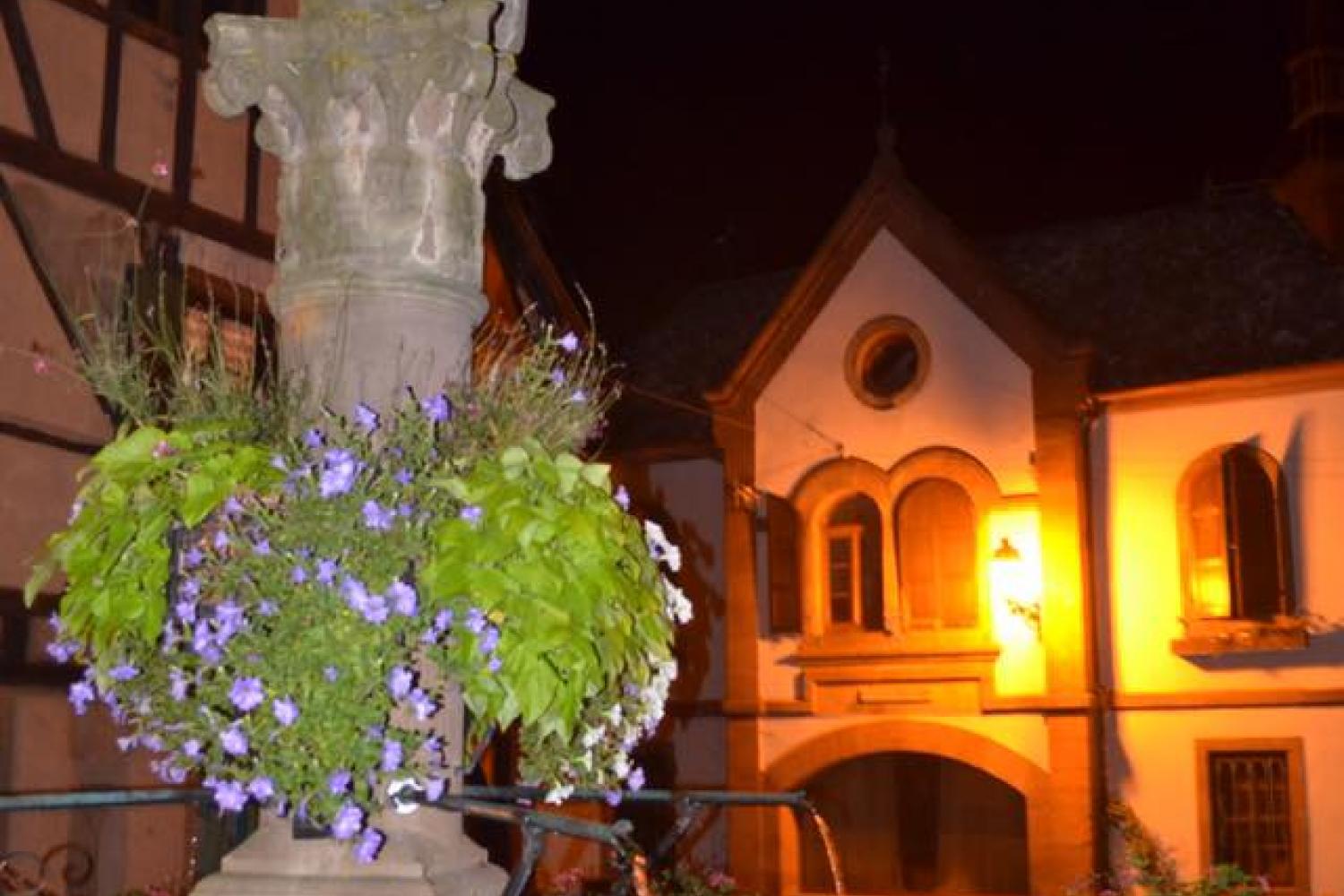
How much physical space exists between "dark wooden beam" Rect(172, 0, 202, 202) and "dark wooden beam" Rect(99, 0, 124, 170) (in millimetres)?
549

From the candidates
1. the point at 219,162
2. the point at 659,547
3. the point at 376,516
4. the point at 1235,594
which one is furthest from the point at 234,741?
the point at 1235,594

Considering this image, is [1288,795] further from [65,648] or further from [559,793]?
[65,648]

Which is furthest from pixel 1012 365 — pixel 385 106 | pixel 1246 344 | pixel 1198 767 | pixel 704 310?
pixel 385 106

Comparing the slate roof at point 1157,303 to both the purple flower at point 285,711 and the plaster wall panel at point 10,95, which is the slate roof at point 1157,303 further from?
the purple flower at point 285,711

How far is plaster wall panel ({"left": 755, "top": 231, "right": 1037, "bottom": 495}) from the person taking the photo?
19.5 metres

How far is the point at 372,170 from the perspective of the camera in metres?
4.49

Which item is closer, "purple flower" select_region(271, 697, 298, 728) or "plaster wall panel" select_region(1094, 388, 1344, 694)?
"purple flower" select_region(271, 697, 298, 728)

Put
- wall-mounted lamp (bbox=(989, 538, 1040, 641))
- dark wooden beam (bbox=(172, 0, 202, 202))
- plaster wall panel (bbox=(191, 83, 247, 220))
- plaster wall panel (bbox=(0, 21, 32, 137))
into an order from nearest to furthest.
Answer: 1. plaster wall panel (bbox=(0, 21, 32, 137))
2. dark wooden beam (bbox=(172, 0, 202, 202))
3. plaster wall panel (bbox=(191, 83, 247, 220))
4. wall-mounted lamp (bbox=(989, 538, 1040, 641))

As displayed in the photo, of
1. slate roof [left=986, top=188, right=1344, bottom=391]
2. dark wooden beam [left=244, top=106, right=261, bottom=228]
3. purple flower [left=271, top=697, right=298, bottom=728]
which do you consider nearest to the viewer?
purple flower [left=271, top=697, right=298, bottom=728]

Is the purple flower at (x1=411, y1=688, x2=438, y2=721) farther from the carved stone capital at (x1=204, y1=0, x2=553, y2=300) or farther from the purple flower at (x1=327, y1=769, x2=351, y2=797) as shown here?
the carved stone capital at (x1=204, y1=0, x2=553, y2=300)

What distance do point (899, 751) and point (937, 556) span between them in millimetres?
2507

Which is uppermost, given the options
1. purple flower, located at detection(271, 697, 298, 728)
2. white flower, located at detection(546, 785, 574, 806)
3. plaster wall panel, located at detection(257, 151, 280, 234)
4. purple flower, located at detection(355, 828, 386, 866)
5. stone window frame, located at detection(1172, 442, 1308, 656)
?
plaster wall panel, located at detection(257, 151, 280, 234)

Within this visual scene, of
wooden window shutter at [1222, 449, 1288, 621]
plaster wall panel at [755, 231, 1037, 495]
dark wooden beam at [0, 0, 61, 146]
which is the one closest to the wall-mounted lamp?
plaster wall panel at [755, 231, 1037, 495]

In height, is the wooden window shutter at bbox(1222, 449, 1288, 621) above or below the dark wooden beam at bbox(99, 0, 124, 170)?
below
